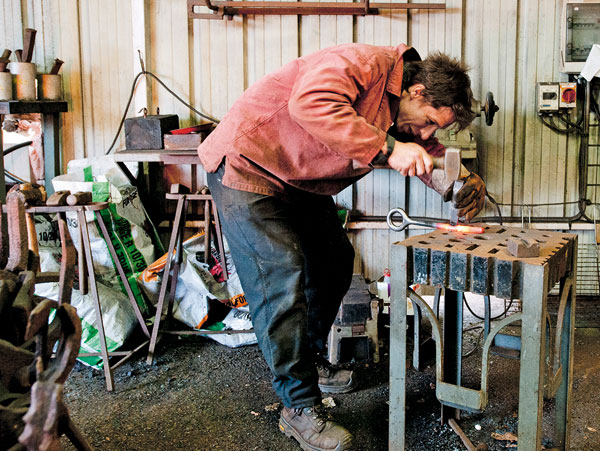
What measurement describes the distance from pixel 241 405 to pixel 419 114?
143 cm

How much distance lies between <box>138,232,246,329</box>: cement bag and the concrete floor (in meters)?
0.23

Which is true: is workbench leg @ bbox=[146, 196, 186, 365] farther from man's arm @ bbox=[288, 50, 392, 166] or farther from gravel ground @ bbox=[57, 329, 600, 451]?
man's arm @ bbox=[288, 50, 392, 166]

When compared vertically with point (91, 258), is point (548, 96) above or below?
above

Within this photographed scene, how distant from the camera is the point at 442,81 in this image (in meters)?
2.23

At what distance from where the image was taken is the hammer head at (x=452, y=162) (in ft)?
6.86

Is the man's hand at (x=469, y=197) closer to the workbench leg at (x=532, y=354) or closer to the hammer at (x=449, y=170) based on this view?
the hammer at (x=449, y=170)

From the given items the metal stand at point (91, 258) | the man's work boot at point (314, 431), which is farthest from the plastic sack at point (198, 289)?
the man's work boot at point (314, 431)

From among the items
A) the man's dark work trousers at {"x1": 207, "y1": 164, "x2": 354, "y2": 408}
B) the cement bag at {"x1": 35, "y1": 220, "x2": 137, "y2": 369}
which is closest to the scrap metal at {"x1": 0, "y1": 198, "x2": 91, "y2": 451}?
the man's dark work trousers at {"x1": 207, "y1": 164, "x2": 354, "y2": 408}

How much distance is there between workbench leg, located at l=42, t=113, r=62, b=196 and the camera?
144 inches

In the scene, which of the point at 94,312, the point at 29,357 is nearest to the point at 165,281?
the point at 94,312

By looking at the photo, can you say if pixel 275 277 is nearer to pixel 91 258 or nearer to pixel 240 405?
pixel 240 405

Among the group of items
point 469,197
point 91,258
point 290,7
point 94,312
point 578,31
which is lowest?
point 94,312

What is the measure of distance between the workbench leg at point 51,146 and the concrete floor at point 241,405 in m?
1.22

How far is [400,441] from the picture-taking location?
2.20 m
